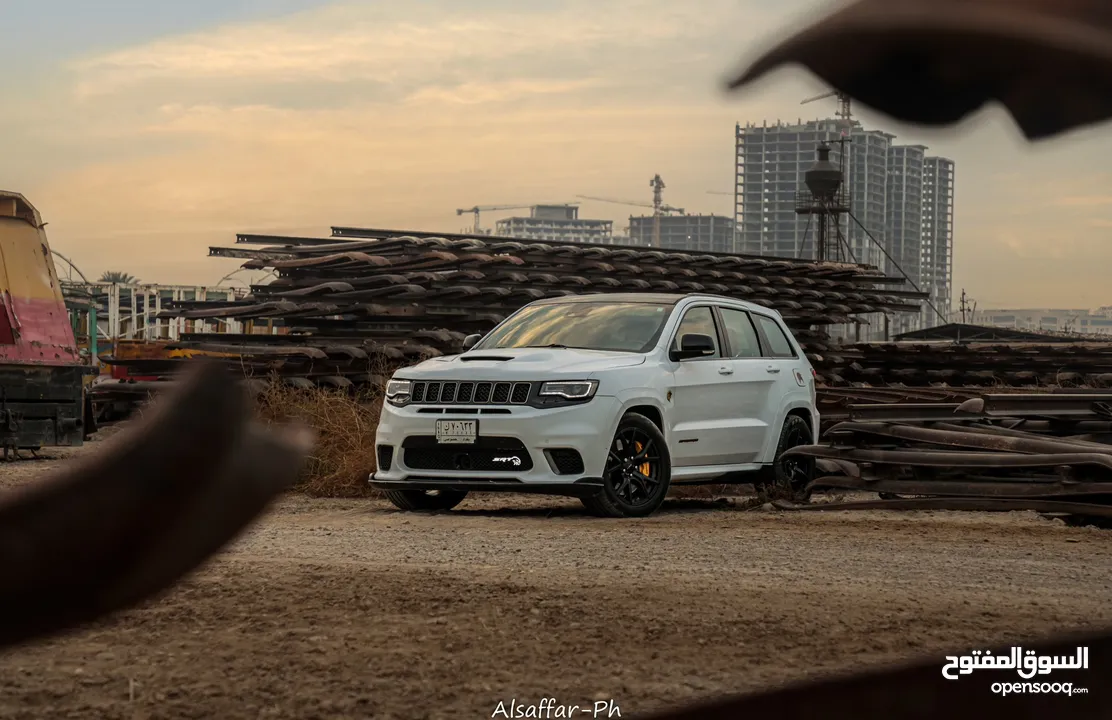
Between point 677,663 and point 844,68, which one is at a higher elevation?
point 844,68

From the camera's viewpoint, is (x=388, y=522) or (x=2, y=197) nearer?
(x=388, y=522)

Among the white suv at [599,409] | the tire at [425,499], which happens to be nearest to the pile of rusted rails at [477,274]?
the white suv at [599,409]

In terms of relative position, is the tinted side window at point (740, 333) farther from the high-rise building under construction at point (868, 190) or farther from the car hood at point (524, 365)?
the high-rise building under construction at point (868, 190)

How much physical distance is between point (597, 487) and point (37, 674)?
6.69 metres

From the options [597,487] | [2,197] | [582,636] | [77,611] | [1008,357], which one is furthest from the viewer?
[1008,357]

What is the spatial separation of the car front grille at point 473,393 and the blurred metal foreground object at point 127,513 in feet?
34.7

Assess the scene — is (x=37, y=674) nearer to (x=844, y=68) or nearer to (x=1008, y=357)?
(x=844, y=68)

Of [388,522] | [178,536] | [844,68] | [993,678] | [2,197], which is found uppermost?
[2,197]

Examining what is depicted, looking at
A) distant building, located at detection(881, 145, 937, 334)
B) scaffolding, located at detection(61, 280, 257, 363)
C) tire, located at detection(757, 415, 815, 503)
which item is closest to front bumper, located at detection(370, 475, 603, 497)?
tire, located at detection(757, 415, 815, 503)

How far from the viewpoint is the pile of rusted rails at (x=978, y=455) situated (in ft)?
36.6

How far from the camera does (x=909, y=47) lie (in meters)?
1.18

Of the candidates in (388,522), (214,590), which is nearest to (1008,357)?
(388,522)

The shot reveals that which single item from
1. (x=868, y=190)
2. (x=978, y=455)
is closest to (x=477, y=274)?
(x=978, y=455)

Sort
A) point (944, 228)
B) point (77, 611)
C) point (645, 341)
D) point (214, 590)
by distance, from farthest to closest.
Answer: point (645, 341) → point (214, 590) → point (944, 228) → point (77, 611)
